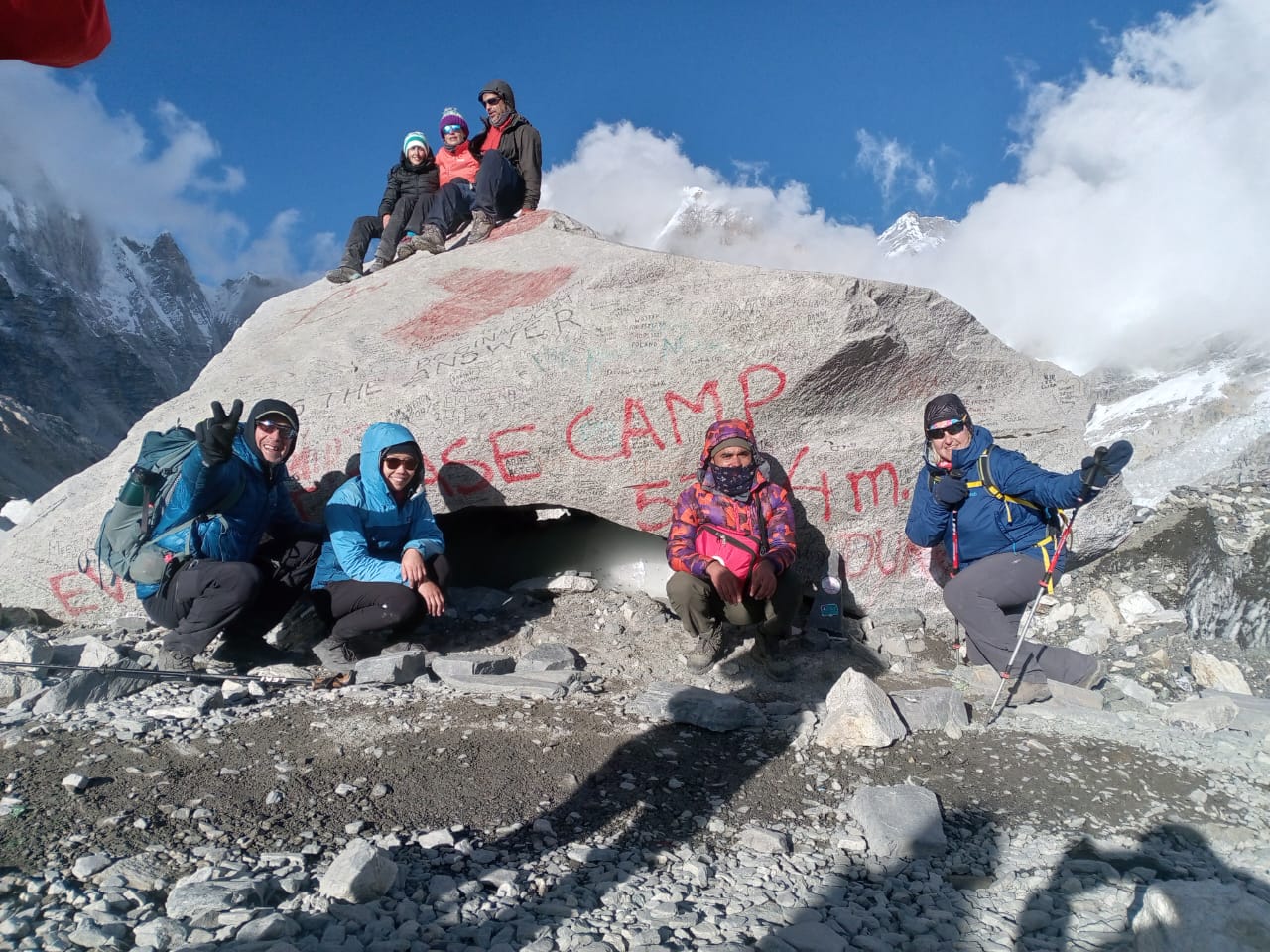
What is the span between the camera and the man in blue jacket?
455 cm

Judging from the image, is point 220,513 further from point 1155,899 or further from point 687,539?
point 1155,899

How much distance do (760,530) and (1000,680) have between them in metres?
1.69

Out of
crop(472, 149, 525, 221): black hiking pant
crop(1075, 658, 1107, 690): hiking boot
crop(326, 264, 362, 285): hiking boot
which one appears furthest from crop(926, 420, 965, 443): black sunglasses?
crop(326, 264, 362, 285): hiking boot

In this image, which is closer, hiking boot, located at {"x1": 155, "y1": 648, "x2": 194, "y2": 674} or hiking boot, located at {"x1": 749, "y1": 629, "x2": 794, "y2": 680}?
hiking boot, located at {"x1": 155, "y1": 648, "x2": 194, "y2": 674}

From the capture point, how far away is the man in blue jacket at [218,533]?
14.9 ft

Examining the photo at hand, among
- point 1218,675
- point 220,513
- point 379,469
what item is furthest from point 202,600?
point 1218,675

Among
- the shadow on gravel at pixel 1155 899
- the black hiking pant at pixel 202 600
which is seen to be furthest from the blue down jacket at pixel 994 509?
the black hiking pant at pixel 202 600

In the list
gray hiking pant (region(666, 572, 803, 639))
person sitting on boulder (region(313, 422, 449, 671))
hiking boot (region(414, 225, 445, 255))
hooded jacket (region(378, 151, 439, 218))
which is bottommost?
gray hiking pant (region(666, 572, 803, 639))

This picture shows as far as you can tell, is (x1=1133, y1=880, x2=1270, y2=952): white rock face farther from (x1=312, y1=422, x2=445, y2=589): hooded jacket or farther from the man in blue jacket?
the man in blue jacket

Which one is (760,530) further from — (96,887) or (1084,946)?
(96,887)

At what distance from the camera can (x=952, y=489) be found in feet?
15.8

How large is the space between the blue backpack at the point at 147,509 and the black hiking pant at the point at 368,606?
2.86 ft

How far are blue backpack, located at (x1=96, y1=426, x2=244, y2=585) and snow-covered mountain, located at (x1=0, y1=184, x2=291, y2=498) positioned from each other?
35841 millimetres

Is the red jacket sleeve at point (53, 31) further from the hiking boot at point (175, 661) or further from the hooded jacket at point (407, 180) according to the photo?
the hooded jacket at point (407, 180)
